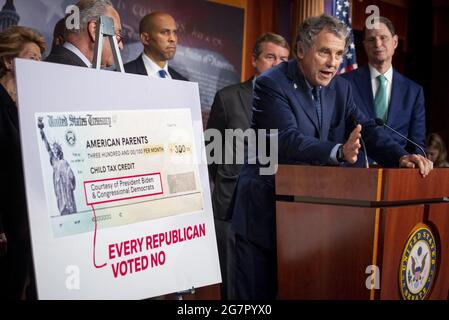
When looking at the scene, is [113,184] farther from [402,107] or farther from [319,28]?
[402,107]

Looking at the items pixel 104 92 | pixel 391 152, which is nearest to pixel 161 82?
pixel 104 92

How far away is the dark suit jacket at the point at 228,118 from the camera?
163 inches

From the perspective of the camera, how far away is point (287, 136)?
101 inches

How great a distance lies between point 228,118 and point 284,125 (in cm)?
154

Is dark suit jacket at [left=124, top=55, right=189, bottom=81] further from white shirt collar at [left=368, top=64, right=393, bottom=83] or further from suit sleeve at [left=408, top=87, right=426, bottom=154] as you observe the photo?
suit sleeve at [left=408, top=87, right=426, bottom=154]

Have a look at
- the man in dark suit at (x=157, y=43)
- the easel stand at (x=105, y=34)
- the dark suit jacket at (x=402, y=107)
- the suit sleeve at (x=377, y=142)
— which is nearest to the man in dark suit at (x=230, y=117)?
the man in dark suit at (x=157, y=43)

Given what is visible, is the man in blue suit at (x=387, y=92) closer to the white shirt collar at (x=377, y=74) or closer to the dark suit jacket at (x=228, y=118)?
the white shirt collar at (x=377, y=74)

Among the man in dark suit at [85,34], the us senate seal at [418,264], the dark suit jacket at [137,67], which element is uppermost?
the man in dark suit at [85,34]

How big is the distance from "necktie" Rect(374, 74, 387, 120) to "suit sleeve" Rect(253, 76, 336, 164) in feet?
3.99

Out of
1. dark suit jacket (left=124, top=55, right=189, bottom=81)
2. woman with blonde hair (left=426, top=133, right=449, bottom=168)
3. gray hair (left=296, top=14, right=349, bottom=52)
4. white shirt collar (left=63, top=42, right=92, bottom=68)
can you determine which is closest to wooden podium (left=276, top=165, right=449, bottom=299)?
gray hair (left=296, top=14, right=349, bottom=52)

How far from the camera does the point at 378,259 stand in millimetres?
2199

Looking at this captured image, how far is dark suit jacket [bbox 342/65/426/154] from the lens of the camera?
362cm

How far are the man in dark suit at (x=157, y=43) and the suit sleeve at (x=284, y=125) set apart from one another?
62.8 inches

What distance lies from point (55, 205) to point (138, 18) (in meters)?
2.98
